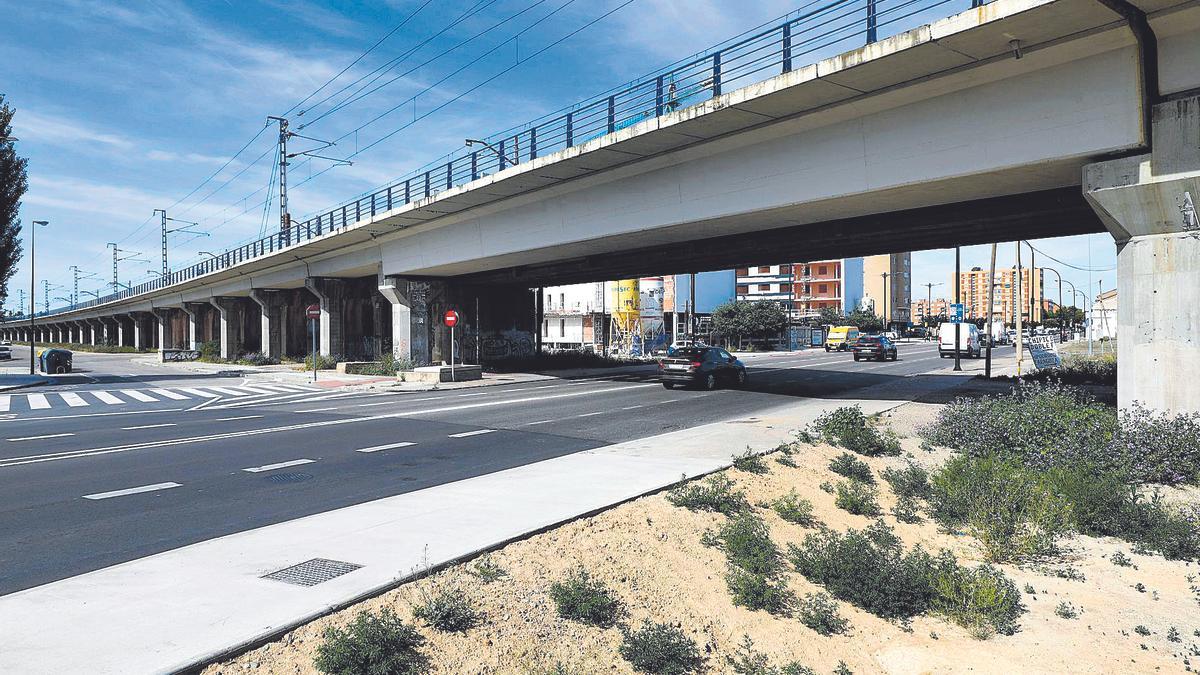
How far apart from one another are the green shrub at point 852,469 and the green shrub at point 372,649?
7.55m

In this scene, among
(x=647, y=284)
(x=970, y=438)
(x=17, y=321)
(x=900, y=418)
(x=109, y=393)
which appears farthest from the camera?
(x=17, y=321)

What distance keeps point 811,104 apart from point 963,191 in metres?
3.84

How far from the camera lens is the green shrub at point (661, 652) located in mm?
4695

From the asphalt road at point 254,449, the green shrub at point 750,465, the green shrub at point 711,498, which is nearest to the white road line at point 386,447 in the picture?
the asphalt road at point 254,449

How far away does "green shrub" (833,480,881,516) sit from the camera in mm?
8797

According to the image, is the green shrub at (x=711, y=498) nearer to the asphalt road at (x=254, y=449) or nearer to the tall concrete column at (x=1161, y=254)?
the asphalt road at (x=254, y=449)

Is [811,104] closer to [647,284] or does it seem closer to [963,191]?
[963,191]

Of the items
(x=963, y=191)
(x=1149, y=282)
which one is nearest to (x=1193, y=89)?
(x=1149, y=282)

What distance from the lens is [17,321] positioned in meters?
160

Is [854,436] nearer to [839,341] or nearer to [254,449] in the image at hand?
[254,449]

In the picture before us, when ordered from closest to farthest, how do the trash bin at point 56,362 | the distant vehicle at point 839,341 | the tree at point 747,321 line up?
1. the trash bin at point 56,362
2. the tree at point 747,321
3. the distant vehicle at point 839,341

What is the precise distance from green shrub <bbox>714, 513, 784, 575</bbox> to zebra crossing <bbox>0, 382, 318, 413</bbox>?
827 inches

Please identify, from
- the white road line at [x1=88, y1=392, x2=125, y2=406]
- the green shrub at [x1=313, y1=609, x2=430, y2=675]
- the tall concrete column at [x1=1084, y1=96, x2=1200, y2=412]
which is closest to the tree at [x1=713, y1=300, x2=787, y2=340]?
the white road line at [x1=88, y1=392, x2=125, y2=406]

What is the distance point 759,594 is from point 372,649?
3206 mm
